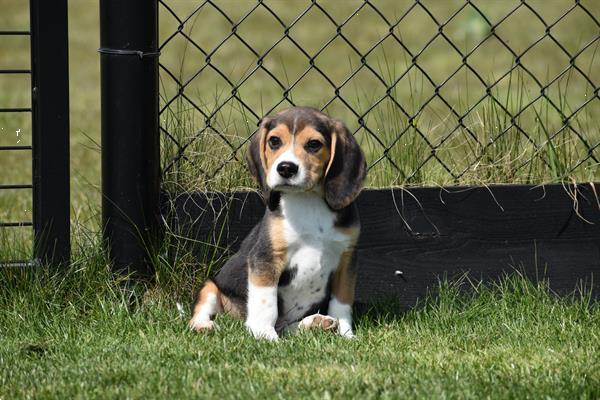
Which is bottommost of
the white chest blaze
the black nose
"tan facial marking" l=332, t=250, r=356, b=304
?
"tan facial marking" l=332, t=250, r=356, b=304

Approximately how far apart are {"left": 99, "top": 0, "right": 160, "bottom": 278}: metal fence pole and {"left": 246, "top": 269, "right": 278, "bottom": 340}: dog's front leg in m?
0.52

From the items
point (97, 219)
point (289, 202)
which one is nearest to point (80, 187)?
point (97, 219)

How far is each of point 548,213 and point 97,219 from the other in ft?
6.18

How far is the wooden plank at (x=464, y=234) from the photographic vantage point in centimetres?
446

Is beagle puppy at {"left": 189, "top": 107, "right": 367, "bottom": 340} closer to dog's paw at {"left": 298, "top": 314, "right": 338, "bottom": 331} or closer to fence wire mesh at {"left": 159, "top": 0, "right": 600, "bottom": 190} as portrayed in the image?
dog's paw at {"left": 298, "top": 314, "right": 338, "bottom": 331}

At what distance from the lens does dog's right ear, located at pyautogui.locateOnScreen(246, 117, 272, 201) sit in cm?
398

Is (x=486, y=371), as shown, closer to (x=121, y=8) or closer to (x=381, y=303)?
(x=381, y=303)

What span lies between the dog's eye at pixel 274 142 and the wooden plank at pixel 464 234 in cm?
50

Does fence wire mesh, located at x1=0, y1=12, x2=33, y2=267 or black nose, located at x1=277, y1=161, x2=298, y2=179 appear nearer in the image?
black nose, located at x1=277, y1=161, x2=298, y2=179

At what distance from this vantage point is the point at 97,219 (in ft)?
15.6

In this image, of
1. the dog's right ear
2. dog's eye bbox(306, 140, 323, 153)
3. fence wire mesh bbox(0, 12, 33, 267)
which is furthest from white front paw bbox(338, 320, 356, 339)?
fence wire mesh bbox(0, 12, 33, 267)

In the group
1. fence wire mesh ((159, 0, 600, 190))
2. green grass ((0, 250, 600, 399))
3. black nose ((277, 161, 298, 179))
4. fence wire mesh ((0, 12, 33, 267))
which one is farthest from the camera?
fence wire mesh ((159, 0, 600, 190))

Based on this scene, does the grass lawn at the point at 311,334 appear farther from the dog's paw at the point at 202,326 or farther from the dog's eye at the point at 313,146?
the dog's eye at the point at 313,146

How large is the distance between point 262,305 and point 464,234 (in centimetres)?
97
